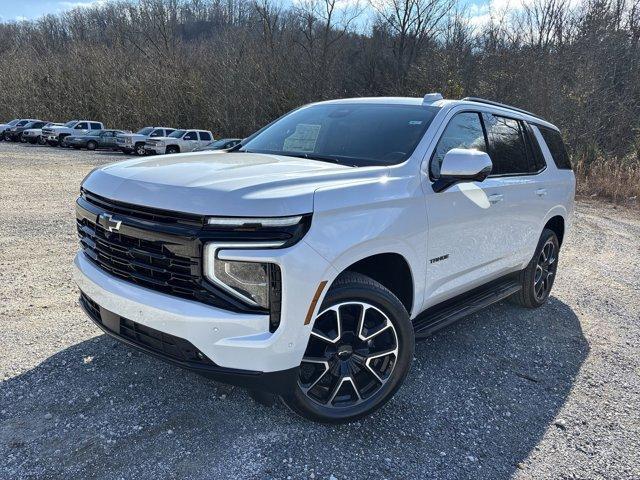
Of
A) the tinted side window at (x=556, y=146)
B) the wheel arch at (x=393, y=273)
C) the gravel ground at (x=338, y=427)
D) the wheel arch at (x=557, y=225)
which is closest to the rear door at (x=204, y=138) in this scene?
the gravel ground at (x=338, y=427)

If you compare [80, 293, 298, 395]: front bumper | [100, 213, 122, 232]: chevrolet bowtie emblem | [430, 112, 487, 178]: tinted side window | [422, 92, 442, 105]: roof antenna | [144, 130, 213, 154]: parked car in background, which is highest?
[422, 92, 442, 105]: roof antenna

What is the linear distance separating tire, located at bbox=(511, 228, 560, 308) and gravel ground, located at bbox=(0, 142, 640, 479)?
260 millimetres

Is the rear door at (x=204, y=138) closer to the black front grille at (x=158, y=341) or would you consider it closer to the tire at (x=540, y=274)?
the tire at (x=540, y=274)

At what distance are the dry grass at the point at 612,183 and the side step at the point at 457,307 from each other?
428 inches

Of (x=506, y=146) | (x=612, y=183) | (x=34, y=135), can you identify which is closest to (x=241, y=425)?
(x=506, y=146)

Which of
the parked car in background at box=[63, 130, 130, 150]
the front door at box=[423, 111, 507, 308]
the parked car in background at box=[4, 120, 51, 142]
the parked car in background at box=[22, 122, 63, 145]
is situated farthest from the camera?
the parked car in background at box=[4, 120, 51, 142]

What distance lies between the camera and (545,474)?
108 inches

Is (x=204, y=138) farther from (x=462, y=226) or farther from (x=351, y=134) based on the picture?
(x=462, y=226)

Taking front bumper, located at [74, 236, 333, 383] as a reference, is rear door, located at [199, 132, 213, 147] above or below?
below

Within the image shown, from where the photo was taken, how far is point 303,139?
12.8 ft

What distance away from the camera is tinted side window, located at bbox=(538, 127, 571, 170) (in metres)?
5.12

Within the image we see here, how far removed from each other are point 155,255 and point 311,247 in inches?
31.1

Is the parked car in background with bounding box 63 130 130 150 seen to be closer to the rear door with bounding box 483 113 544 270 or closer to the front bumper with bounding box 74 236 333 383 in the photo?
the rear door with bounding box 483 113 544 270

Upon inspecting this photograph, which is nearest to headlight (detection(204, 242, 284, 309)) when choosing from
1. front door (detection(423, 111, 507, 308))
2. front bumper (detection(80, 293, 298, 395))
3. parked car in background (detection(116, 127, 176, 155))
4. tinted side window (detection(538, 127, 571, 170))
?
front bumper (detection(80, 293, 298, 395))
